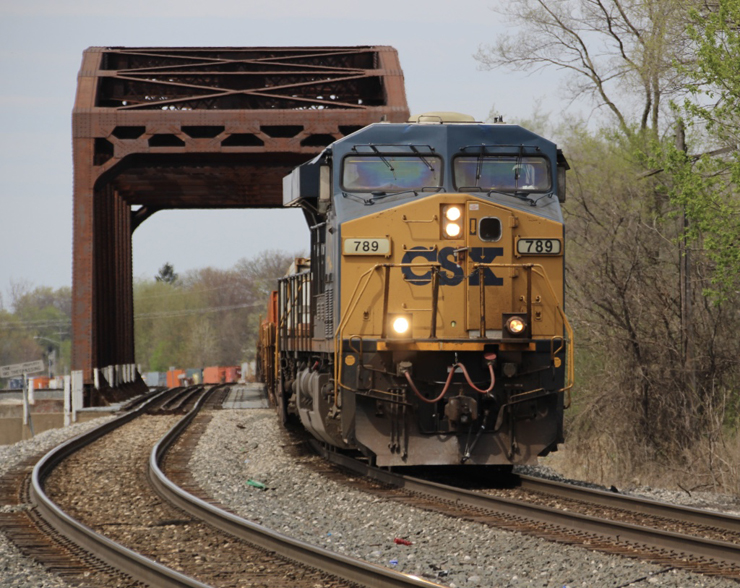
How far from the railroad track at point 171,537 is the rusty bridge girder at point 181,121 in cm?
1524

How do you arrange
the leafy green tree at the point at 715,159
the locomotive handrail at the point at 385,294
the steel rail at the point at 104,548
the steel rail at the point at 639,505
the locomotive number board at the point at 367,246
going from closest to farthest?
the steel rail at the point at 104,548
the steel rail at the point at 639,505
the locomotive handrail at the point at 385,294
the locomotive number board at the point at 367,246
the leafy green tree at the point at 715,159

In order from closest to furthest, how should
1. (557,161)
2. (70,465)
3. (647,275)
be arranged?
(557,161) < (70,465) < (647,275)

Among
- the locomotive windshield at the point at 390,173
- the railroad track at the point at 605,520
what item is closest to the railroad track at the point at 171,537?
the railroad track at the point at 605,520

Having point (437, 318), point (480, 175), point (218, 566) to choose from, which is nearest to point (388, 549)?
point (218, 566)

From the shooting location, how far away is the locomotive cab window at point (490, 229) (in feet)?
34.3

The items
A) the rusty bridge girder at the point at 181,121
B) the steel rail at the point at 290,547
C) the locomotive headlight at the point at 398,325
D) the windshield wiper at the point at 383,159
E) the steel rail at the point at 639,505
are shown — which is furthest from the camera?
the rusty bridge girder at the point at 181,121

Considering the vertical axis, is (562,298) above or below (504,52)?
below

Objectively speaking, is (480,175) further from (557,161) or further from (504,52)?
(504,52)

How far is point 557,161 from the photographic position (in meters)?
11.0

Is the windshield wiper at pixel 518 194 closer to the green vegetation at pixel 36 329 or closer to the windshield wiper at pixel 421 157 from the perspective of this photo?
the windshield wiper at pixel 421 157

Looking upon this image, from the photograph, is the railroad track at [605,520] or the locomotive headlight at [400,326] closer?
Answer: the railroad track at [605,520]

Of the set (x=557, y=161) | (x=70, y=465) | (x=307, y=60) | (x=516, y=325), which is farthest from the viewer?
(x=307, y=60)

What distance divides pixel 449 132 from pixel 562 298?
2190mm

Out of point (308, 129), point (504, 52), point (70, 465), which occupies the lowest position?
point (70, 465)
